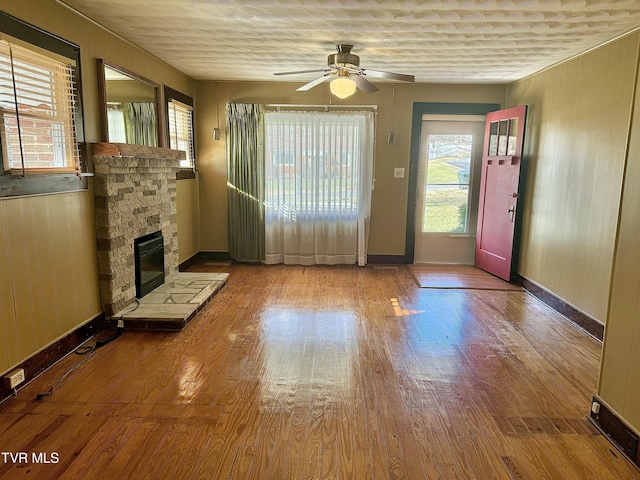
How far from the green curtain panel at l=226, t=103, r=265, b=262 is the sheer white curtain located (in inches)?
4.3

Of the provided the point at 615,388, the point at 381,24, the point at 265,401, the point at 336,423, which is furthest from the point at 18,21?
the point at 615,388

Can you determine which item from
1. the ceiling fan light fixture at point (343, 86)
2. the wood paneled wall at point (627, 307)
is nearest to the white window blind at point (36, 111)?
the ceiling fan light fixture at point (343, 86)

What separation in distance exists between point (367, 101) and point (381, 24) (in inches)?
97.1

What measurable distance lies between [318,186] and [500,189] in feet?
A: 7.70

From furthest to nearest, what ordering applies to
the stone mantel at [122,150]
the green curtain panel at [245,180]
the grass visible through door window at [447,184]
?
the grass visible through door window at [447,184], the green curtain panel at [245,180], the stone mantel at [122,150]

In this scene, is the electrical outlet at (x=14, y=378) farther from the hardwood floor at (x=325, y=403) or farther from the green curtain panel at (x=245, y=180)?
the green curtain panel at (x=245, y=180)

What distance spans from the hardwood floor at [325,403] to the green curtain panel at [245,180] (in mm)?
1937

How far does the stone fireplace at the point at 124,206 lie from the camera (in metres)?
3.38

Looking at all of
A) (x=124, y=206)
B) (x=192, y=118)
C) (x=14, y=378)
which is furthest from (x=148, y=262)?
(x=192, y=118)

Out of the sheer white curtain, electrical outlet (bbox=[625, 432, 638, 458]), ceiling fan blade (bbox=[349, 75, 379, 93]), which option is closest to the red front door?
the sheer white curtain

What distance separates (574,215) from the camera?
12.9ft

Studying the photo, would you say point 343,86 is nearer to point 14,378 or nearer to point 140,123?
point 140,123

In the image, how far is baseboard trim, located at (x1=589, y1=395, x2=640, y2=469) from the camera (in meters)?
2.02

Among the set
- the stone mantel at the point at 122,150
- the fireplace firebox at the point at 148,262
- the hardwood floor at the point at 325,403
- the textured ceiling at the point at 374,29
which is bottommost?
the hardwood floor at the point at 325,403
